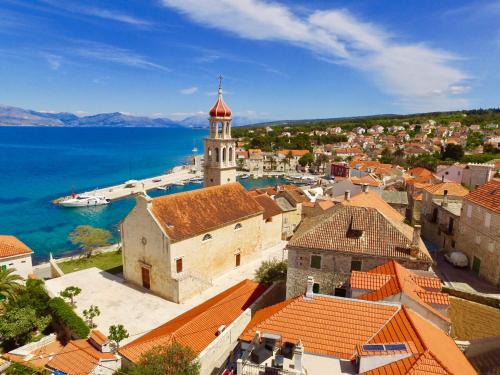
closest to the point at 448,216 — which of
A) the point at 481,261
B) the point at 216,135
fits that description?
the point at 481,261

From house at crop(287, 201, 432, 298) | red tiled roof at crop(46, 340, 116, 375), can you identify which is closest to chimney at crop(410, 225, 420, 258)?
A: house at crop(287, 201, 432, 298)

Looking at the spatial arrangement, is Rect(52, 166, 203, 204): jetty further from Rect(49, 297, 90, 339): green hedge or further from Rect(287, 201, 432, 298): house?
Rect(287, 201, 432, 298): house

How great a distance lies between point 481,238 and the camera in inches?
949

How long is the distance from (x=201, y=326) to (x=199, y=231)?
922 centimetres

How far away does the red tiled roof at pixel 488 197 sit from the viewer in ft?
76.3

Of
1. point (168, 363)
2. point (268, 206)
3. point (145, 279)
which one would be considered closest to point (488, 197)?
point (268, 206)

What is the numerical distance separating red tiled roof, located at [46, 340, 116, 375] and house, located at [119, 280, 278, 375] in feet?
4.54

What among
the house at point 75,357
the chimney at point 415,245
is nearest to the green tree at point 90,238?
the house at point 75,357

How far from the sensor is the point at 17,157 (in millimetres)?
165375

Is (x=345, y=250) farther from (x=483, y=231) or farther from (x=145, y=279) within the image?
(x=145, y=279)

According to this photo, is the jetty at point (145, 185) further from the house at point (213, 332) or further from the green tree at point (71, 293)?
the house at point (213, 332)

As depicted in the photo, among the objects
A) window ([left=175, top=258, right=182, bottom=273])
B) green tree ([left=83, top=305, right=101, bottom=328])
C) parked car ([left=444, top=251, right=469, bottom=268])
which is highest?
parked car ([left=444, top=251, right=469, bottom=268])

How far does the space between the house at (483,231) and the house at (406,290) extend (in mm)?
10242

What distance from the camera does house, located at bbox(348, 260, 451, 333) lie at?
14.4 metres
